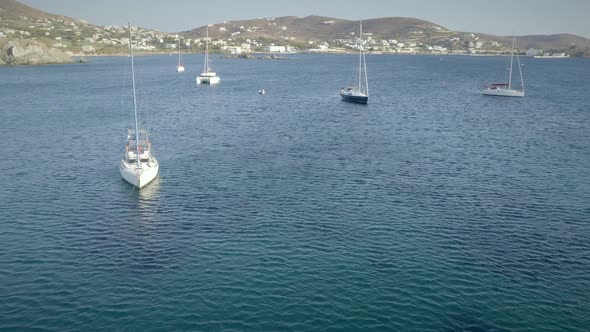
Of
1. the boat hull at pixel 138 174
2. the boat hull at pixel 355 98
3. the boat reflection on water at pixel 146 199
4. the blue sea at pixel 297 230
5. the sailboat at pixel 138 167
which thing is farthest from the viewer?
the boat hull at pixel 355 98

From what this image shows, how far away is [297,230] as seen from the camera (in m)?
52.1

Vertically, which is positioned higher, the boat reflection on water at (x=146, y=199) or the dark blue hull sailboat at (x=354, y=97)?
the dark blue hull sailboat at (x=354, y=97)

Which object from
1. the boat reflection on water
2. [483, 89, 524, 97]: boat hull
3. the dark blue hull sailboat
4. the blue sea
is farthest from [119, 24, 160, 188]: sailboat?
[483, 89, 524, 97]: boat hull

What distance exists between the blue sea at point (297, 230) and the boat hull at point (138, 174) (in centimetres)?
121

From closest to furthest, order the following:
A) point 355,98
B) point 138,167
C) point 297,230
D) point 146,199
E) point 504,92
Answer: point 297,230 → point 146,199 → point 138,167 → point 355,98 → point 504,92

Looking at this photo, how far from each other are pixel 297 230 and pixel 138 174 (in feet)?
84.7

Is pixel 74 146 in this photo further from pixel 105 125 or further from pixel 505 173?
pixel 505 173

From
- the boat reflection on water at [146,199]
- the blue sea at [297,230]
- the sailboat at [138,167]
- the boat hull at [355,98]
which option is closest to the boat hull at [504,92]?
the boat hull at [355,98]

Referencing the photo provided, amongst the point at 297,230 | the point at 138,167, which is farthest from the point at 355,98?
the point at 297,230

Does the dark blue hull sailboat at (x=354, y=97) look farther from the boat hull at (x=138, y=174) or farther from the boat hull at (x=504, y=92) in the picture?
the boat hull at (x=138, y=174)

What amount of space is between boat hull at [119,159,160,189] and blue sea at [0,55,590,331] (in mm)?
1214

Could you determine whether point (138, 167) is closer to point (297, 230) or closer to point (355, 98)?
point (297, 230)

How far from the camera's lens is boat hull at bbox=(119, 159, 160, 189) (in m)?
64.3

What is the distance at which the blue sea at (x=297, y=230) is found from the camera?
3694 centimetres
